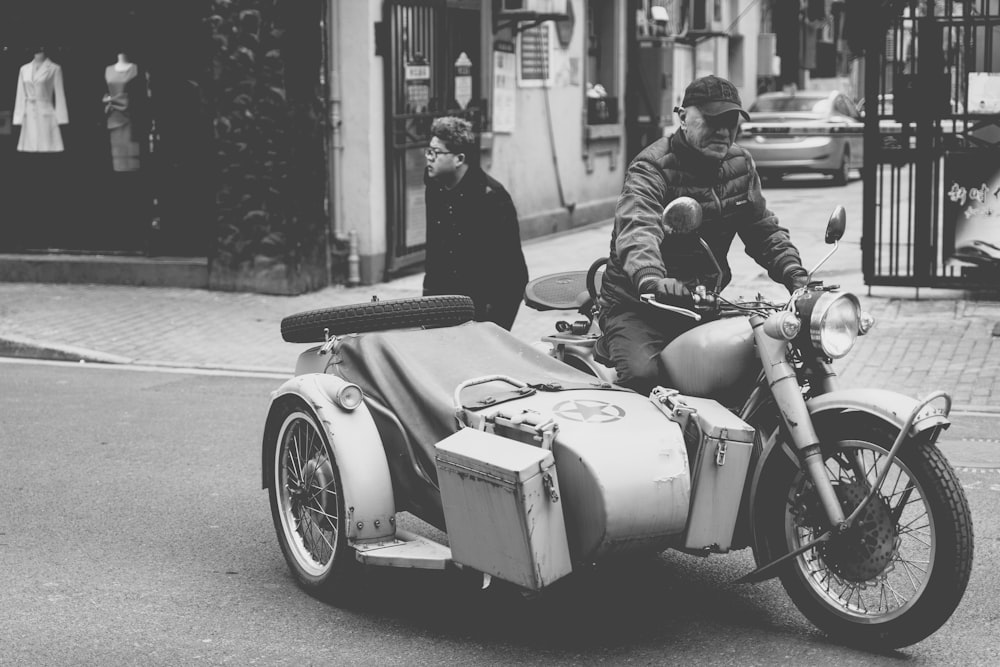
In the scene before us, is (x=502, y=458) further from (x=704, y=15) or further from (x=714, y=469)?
(x=704, y=15)

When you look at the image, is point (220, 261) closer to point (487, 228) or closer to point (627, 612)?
point (487, 228)

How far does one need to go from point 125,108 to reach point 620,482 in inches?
394

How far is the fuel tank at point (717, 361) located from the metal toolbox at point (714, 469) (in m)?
0.16

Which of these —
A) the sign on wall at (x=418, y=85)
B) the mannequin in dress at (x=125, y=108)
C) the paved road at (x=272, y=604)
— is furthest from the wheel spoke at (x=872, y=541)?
the mannequin in dress at (x=125, y=108)

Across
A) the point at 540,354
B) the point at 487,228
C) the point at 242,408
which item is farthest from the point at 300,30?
the point at 540,354

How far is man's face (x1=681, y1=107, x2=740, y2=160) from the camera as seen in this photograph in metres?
4.96

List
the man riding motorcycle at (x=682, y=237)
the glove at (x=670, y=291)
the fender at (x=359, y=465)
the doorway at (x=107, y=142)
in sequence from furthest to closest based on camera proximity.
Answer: the doorway at (x=107, y=142) < the man riding motorcycle at (x=682, y=237) < the fender at (x=359, y=465) < the glove at (x=670, y=291)

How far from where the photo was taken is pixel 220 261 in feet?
42.0

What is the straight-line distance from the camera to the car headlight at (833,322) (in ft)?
14.2

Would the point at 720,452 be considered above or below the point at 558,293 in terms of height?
below

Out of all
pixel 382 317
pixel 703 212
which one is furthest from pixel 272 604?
pixel 703 212

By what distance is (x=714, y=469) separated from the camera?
4383 mm

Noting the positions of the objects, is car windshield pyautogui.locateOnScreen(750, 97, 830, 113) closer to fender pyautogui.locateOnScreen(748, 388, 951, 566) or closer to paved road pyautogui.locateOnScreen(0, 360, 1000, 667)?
paved road pyautogui.locateOnScreen(0, 360, 1000, 667)

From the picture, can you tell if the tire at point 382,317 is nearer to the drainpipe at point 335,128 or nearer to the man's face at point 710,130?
the man's face at point 710,130
